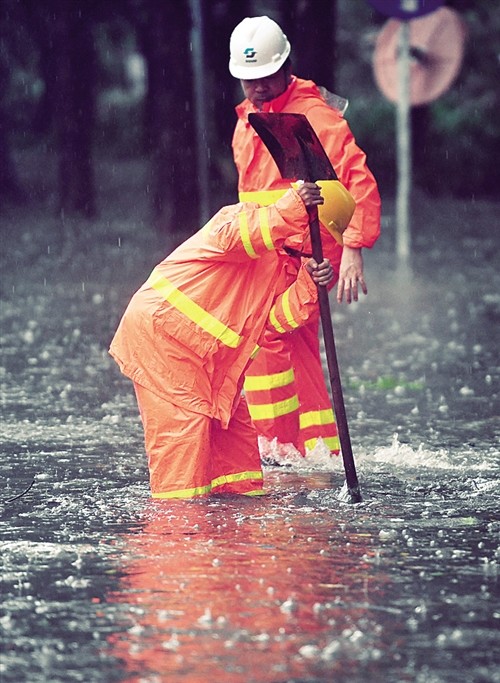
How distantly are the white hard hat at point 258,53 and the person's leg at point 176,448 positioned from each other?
5.37 feet

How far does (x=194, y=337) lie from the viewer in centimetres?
666

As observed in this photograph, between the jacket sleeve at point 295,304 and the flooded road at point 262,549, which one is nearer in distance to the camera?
the flooded road at point 262,549

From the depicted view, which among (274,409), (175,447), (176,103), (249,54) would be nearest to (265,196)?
(249,54)

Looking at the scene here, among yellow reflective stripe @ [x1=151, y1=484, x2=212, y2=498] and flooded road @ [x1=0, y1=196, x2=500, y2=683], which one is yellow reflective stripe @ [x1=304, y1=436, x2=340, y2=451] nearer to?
flooded road @ [x1=0, y1=196, x2=500, y2=683]

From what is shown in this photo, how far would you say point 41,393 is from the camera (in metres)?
9.70

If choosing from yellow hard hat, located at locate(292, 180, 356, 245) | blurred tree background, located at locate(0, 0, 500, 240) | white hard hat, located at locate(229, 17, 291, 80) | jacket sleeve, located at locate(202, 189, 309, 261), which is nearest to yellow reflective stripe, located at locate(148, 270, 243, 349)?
jacket sleeve, located at locate(202, 189, 309, 261)

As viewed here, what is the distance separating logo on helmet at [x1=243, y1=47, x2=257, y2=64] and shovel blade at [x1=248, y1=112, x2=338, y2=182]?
760 millimetres

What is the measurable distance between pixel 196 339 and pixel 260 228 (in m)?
0.53

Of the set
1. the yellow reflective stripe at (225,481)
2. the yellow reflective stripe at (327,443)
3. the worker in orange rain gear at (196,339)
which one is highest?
the worker in orange rain gear at (196,339)

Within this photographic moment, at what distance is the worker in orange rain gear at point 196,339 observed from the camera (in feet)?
21.8

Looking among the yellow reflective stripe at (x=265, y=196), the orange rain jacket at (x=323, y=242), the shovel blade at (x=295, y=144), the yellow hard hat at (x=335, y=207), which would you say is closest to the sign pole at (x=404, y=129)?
the orange rain jacket at (x=323, y=242)

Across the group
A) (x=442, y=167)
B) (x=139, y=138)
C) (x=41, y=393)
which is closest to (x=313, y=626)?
(x=41, y=393)

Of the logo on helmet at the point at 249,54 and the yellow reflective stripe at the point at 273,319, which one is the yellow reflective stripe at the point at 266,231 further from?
the logo on helmet at the point at 249,54

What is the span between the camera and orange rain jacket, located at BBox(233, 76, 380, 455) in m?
7.57
